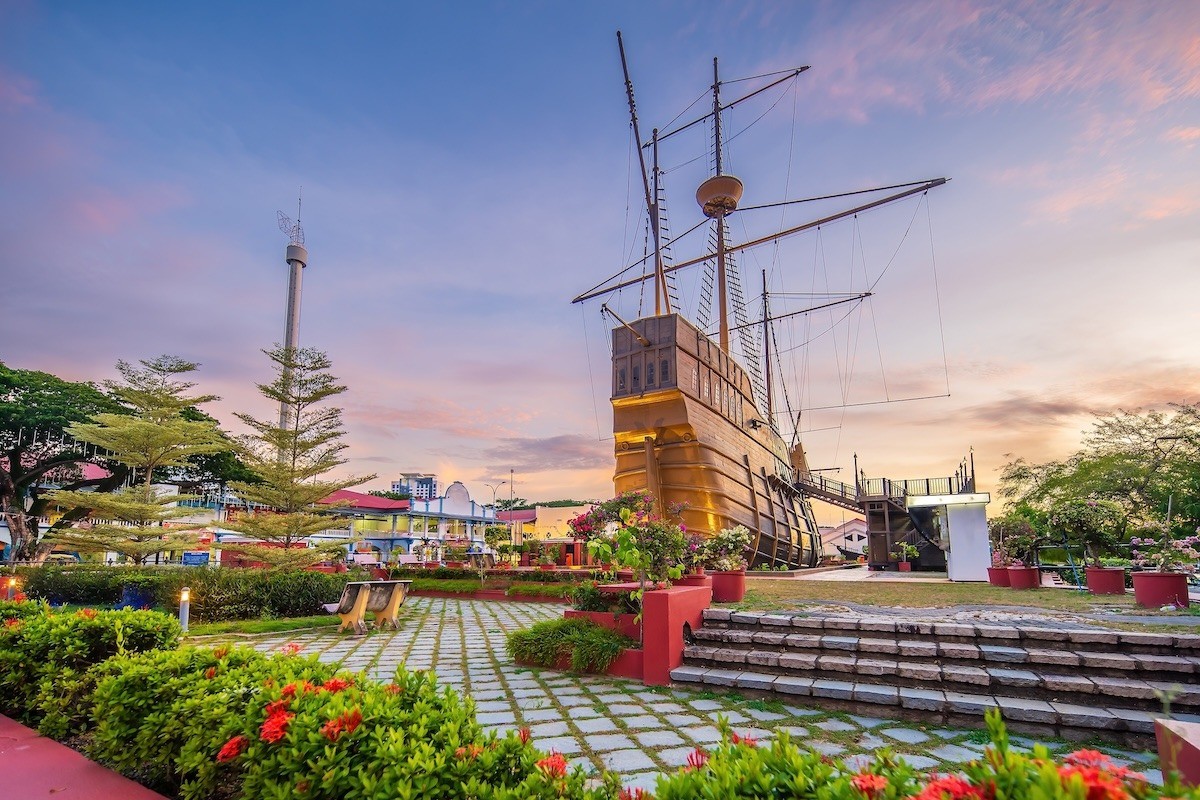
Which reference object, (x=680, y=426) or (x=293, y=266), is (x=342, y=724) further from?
(x=293, y=266)

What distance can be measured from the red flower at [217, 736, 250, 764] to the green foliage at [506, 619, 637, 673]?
12.5ft

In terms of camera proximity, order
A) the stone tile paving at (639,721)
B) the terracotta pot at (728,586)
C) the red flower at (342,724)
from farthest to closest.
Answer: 1. the terracotta pot at (728,586)
2. the stone tile paving at (639,721)
3. the red flower at (342,724)

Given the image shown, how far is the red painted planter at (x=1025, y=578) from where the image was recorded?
10133 mm

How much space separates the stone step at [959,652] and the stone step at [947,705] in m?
0.34

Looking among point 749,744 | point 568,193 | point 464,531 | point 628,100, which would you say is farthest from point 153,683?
point 464,531

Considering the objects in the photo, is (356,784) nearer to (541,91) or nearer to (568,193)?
(541,91)

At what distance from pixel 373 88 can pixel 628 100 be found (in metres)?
10.8

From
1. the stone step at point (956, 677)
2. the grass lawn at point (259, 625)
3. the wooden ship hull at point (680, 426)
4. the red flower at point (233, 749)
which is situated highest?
the wooden ship hull at point (680, 426)

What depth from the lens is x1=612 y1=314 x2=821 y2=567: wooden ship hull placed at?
655 inches

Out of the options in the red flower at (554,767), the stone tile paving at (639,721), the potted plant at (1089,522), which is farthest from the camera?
the potted plant at (1089,522)

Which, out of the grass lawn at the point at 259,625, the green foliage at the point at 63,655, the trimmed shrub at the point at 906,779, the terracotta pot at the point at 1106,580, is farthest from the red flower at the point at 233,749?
the terracotta pot at the point at 1106,580

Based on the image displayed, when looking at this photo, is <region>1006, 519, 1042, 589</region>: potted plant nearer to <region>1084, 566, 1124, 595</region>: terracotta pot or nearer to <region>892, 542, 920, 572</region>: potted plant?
<region>1084, 566, 1124, 595</region>: terracotta pot

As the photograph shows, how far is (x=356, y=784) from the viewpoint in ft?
6.55

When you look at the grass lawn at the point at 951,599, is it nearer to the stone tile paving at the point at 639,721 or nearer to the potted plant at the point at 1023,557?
the potted plant at the point at 1023,557
